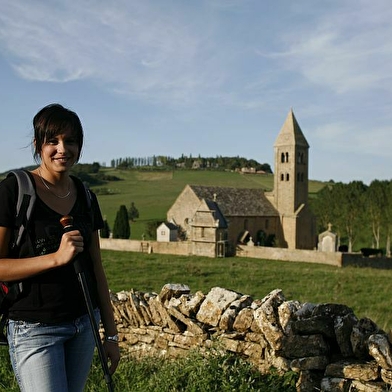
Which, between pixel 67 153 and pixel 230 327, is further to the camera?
pixel 230 327

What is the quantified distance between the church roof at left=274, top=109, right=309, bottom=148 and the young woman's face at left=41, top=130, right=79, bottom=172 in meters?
50.4

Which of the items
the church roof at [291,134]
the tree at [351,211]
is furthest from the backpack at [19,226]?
the church roof at [291,134]

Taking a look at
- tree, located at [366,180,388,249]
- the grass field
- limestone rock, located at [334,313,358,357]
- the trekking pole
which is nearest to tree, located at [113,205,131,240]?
tree, located at [366,180,388,249]

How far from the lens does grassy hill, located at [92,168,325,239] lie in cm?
7726

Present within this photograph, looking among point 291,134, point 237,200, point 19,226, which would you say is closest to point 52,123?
point 19,226

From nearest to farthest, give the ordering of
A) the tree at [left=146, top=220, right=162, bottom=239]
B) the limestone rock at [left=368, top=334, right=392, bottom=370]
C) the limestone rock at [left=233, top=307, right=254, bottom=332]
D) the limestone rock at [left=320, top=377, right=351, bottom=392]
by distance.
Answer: the limestone rock at [left=368, top=334, right=392, bottom=370], the limestone rock at [left=320, top=377, right=351, bottom=392], the limestone rock at [left=233, top=307, right=254, bottom=332], the tree at [left=146, top=220, right=162, bottom=239]

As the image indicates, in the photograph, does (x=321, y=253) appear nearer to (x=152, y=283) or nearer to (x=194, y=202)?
(x=194, y=202)

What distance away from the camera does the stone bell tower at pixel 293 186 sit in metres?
51.4

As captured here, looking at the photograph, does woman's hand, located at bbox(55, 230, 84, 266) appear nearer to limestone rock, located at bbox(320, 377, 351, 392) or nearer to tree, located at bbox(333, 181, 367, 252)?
limestone rock, located at bbox(320, 377, 351, 392)

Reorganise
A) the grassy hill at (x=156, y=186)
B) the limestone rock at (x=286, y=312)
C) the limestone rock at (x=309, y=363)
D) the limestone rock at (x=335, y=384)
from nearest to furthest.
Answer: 1. the limestone rock at (x=335, y=384)
2. the limestone rock at (x=309, y=363)
3. the limestone rock at (x=286, y=312)
4. the grassy hill at (x=156, y=186)

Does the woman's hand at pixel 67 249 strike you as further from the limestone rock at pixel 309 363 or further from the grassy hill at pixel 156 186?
the grassy hill at pixel 156 186

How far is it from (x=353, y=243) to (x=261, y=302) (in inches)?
1978

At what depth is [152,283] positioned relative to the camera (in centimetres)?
1795

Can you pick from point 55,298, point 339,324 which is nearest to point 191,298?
point 339,324
